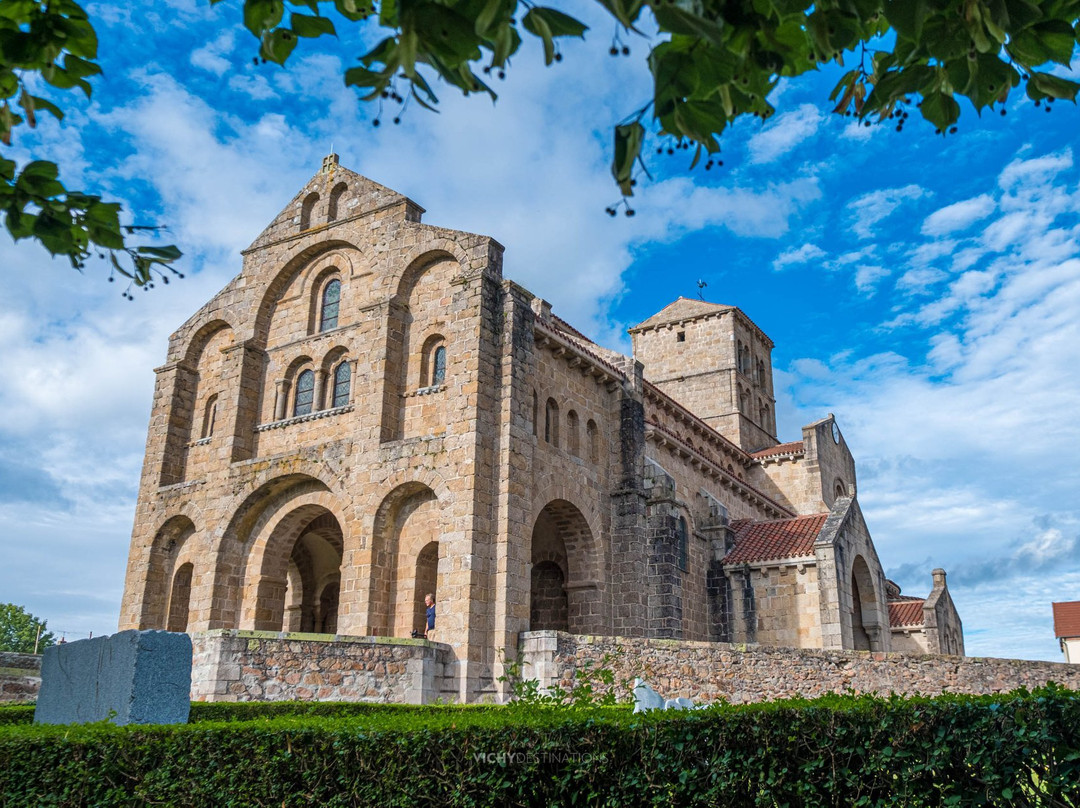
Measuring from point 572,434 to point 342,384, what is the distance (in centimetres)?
636

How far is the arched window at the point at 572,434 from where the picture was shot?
23.8 metres

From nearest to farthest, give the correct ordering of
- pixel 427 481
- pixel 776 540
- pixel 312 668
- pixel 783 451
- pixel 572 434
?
pixel 312 668 < pixel 427 481 < pixel 572 434 < pixel 776 540 < pixel 783 451

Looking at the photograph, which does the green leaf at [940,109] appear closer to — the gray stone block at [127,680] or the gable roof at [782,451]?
the gray stone block at [127,680]

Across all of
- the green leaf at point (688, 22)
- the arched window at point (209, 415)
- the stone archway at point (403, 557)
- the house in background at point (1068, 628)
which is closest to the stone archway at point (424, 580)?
the stone archway at point (403, 557)

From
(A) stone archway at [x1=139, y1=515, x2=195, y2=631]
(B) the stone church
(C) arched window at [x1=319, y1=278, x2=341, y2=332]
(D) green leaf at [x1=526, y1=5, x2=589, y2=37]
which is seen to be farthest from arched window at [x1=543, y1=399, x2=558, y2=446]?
(D) green leaf at [x1=526, y1=5, x2=589, y2=37]

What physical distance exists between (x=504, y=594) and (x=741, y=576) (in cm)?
936

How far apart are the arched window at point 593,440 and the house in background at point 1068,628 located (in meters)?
40.7

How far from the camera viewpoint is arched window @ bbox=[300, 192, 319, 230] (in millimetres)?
26497

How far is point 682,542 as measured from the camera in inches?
957

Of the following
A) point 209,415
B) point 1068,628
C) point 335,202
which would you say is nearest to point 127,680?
point 209,415

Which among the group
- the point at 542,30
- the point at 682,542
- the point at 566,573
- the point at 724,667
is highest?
the point at 682,542

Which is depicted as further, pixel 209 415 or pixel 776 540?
pixel 209 415

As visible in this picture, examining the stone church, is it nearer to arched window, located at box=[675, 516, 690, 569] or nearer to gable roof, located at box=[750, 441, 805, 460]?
arched window, located at box=[675, 516, 690, 569]

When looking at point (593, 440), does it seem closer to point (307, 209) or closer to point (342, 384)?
point (342, 384)
